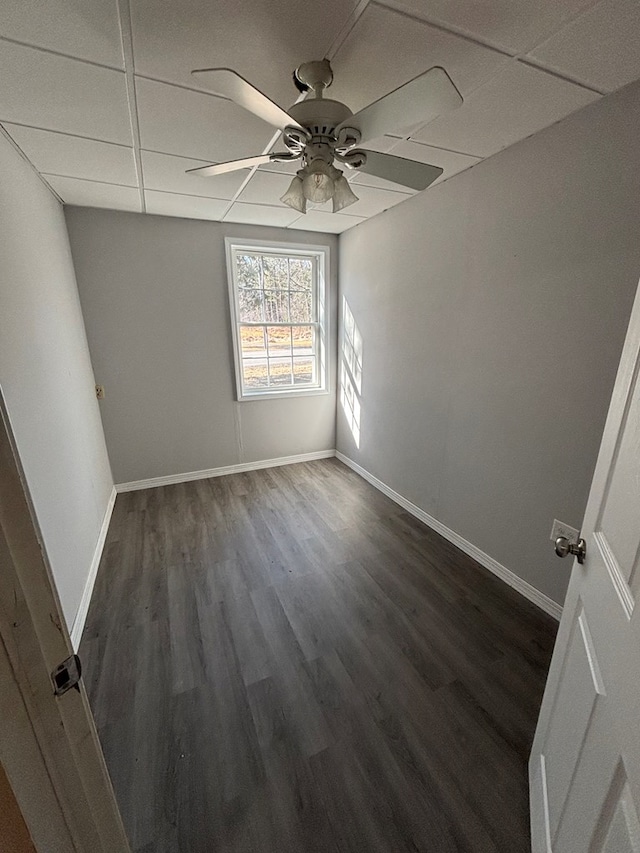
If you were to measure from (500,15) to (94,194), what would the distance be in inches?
102

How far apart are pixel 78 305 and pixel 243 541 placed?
2.33m

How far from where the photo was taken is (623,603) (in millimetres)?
678

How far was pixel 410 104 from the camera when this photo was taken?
1033 mm

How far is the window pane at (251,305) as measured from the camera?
344cm

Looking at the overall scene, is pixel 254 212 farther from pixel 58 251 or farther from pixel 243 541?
pixel 243 541

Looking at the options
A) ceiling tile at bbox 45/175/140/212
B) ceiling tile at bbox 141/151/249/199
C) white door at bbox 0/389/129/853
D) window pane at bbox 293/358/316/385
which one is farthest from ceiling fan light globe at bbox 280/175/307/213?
window pane at bbox 293/358/316/385

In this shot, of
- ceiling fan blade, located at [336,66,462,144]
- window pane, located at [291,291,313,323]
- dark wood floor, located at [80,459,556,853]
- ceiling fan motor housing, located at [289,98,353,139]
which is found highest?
ceiling fan motor housing, located at [289,98,353,139]

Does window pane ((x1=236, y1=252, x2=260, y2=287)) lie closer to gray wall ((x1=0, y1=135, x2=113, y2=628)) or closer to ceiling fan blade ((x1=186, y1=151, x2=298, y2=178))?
gray wall ((x1=0, y1=135, x2=113, y2=628))

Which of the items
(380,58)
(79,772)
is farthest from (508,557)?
(380,58)

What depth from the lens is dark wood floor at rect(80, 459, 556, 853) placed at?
Answer: 1.09 m

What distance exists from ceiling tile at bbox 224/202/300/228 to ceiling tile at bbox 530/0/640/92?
1.97 metres

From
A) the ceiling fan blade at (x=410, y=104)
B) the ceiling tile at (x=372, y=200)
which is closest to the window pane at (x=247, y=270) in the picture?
the ceiling tile at (x=372, y=200)

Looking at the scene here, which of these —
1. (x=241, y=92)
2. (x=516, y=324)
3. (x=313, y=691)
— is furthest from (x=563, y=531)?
(x=241, y=92)

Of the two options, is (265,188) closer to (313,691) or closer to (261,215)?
(261,215)
